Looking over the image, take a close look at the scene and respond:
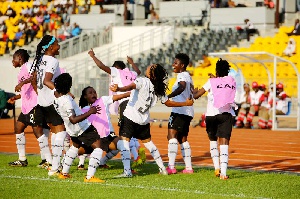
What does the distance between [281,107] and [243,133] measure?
217 cm

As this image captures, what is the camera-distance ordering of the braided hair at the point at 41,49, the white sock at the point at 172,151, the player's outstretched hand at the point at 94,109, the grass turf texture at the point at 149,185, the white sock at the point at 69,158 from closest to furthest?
the grass turf texture at the point at 149,185, the player's outstretched hand at the point at 94,109, the white sock at the point at 69,158, the braided hair at the point at 41,49, the white sock at the point at 172,151

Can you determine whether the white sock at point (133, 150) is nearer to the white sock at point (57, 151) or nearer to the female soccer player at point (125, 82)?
the female soccer player at point (125, 82)

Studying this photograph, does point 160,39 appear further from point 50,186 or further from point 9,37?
point 50,186

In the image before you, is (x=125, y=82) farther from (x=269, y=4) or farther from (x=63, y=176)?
(x=269, y=4)

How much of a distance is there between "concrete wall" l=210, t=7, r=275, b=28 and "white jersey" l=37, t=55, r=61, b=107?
23.7m

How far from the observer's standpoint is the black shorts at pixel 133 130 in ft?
40.3

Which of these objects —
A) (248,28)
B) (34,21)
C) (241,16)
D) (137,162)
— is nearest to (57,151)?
(137,162)

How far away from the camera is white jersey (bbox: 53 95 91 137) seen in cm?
1155

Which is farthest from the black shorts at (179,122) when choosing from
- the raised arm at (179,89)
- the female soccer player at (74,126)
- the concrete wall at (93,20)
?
the concrete wall at (93,20)

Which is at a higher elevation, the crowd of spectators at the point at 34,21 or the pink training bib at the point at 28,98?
the crowd of spectators at the point at 34,21

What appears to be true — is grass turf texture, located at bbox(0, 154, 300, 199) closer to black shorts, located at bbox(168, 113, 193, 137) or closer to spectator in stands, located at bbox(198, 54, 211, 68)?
black shorts, located at bbox(168, 113, 193, 137)

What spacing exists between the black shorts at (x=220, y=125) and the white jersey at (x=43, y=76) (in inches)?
99.6

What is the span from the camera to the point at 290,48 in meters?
32.1

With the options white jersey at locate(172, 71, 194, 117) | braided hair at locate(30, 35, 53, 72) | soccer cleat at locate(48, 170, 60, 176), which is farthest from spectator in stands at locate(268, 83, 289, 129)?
soccer cleat at locate(48, 170, 60, 176)
